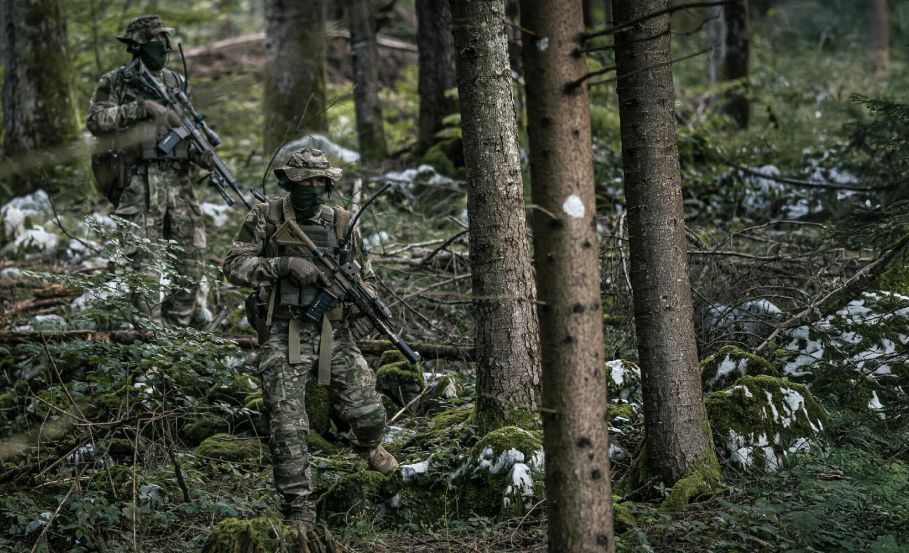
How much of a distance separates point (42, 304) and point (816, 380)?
23.1 ft

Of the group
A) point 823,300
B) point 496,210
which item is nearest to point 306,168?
point 496,210

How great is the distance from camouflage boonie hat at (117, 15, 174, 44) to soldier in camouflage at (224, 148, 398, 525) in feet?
9.48

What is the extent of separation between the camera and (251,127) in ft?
52.7

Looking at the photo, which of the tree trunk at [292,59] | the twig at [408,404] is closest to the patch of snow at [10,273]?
the tree trunk at [292,59]

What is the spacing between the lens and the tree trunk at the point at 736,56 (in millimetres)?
15133

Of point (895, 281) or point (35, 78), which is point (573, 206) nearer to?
point (895, 281)

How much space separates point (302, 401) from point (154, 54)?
13.0ft

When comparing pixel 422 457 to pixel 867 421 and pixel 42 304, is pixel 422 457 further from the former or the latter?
pixel 42 304

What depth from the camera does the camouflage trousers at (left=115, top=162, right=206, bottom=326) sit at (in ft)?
27.2

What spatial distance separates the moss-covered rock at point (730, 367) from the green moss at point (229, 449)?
3.27m

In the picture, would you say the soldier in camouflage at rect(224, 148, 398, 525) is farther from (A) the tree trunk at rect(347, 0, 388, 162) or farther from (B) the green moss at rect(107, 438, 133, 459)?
(A) the tree trunk at rect(347, 0, 388, 162)

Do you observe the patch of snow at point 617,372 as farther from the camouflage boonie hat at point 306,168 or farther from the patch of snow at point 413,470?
the camouflage boonie hat at point 306,168

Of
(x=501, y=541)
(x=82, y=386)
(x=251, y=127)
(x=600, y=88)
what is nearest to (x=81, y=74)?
(x=251, y=127)

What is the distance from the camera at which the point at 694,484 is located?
5.16 m
